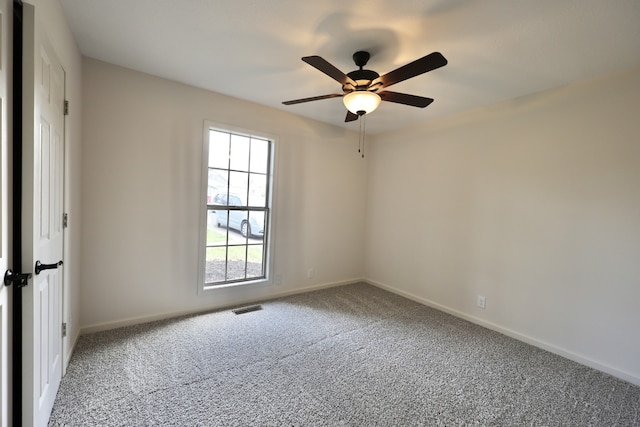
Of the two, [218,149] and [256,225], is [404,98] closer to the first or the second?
[218,149]

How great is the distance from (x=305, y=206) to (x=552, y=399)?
9.59 ft

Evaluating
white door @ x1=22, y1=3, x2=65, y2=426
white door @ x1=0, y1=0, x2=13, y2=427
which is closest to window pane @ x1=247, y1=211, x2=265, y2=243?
white door @ x1=22, y1=3, x2=65, y2=426

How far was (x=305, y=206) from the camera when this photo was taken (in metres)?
3.82

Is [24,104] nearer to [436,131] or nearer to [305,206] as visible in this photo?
[305,206]

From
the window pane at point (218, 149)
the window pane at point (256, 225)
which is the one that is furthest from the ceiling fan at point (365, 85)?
the window pane at point (256, 225)

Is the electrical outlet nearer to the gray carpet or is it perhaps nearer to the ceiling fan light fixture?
the gray carpet

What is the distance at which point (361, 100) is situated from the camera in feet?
6.69

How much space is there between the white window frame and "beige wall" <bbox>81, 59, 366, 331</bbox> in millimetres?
50

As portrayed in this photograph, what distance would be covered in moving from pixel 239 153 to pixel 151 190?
1.03m

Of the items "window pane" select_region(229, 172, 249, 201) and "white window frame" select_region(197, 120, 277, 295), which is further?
"window pane" select_region(229, 172, 249, 201)

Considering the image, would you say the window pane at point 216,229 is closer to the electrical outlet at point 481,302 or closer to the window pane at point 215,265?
the window pane at point 215,265

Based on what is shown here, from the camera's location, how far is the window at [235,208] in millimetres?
3137

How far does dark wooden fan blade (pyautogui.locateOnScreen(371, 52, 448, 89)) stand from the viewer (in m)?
1.56

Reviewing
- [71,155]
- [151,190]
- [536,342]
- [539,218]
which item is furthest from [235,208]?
[536,342]
